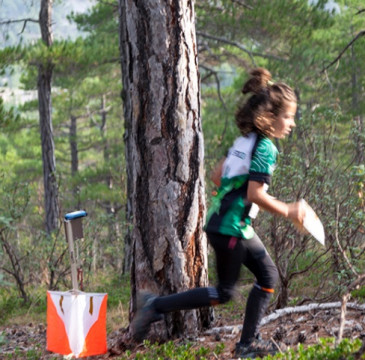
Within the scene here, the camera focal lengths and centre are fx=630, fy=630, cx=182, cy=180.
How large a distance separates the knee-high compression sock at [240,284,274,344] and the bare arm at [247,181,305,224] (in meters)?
0.54

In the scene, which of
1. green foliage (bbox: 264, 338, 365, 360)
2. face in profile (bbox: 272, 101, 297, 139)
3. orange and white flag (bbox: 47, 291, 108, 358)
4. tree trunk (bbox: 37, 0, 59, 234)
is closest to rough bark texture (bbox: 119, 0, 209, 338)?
orange and white flag (bbox: 47, 291, 108, 358)

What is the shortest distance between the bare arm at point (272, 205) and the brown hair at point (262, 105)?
0.34 meters

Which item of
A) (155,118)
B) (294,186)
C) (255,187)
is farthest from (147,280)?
(294,186)

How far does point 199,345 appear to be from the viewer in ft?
13.6

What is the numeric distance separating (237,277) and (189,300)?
13.1 inches

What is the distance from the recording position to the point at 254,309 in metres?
3.58

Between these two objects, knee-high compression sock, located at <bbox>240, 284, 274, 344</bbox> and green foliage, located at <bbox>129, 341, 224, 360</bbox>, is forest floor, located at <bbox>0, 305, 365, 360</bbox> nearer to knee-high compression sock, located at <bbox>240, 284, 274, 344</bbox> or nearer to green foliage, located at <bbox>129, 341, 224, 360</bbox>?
green foliage, located at <bbox>129, 341, 224, 360</bbox>

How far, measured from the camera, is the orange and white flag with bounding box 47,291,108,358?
4.21 meters

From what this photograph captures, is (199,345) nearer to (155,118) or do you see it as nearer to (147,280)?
(147,280)

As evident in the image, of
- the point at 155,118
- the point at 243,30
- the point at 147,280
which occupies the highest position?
the point at 243,30

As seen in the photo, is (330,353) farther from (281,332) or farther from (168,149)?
(168,149)

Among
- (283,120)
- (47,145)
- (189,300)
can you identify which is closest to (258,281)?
(189,300)

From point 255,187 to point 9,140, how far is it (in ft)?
101

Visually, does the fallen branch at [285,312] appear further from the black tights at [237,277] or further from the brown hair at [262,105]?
the brown hair at [262,105]
